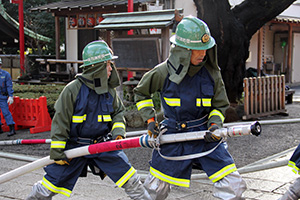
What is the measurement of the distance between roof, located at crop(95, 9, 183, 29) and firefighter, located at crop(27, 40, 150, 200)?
4.59 m

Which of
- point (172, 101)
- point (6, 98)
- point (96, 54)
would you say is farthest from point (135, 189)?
point (6, 98)

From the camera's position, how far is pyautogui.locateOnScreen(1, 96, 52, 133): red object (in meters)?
8.58

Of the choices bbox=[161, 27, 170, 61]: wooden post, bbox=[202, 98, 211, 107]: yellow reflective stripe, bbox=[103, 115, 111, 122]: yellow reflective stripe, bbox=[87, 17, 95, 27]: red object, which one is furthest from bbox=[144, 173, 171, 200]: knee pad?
bbox=[87, 17, 95, 27]: red object

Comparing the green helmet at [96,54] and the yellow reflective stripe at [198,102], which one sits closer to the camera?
the yellow reflective stripe at [198,102]

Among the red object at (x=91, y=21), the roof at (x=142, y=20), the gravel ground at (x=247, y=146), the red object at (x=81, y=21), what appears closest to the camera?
the gravel ground at (x=247, y=146)

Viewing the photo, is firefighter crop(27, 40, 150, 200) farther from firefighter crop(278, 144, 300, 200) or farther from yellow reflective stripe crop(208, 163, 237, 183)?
firefighter crop(278, 144, 300, 200)

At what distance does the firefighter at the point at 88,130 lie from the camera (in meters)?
3.55

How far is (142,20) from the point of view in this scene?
8523 mm

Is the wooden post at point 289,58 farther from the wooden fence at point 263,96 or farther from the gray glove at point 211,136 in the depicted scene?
the gray glove at point 211,136

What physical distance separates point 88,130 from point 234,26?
20.4 ft

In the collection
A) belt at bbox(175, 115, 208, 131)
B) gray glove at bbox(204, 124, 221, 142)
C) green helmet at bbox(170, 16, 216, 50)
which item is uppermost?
green helmet at bbox(170, 16, 216, 50)

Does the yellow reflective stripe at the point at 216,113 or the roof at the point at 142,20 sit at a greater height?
the roof at the point at 142,20

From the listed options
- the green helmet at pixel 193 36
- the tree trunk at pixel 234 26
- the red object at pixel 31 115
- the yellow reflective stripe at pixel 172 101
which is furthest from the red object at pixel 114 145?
the tree trunk at pixel 234 26

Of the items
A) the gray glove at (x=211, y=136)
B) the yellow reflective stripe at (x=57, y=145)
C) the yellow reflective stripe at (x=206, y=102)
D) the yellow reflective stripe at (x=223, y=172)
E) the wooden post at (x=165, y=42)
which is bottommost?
the yellow reflective stripe at (x=223, y=172)
